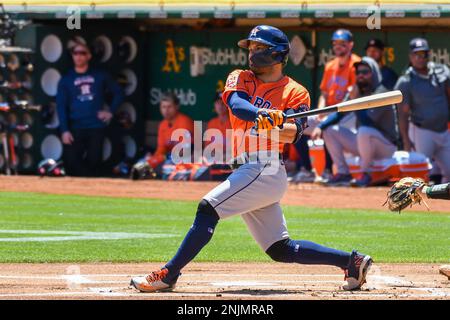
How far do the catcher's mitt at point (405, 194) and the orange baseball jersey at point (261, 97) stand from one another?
2.86ft

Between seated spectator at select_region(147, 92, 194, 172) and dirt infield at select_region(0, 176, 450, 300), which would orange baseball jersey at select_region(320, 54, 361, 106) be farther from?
dirt infield at select_region(0, 176, 450, 300)

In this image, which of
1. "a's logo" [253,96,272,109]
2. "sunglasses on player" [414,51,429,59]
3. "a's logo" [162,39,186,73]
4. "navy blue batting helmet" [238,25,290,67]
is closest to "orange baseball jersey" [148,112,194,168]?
"a's logo" [162,39,186,73]

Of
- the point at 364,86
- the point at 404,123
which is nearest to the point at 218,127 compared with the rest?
the point at 364,86

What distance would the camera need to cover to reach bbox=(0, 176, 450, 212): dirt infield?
1407cm

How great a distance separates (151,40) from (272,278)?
37.4ft

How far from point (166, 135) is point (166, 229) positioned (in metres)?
6.20

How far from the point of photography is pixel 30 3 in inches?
693

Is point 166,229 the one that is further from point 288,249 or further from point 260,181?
point 260,181

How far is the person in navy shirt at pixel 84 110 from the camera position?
17.3 meters

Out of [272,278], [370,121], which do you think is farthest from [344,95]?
[272,278]

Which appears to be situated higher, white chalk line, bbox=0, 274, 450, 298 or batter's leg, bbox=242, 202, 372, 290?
batter's leg, bbox=242, 202, 372, 290

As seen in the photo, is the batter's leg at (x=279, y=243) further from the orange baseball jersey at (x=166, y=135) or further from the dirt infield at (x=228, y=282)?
the orange baseball jersey at (x=166, y=135)

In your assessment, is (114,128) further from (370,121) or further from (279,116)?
(279,116)

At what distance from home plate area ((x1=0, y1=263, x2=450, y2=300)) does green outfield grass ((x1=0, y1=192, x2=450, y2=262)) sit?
1.59 ft
